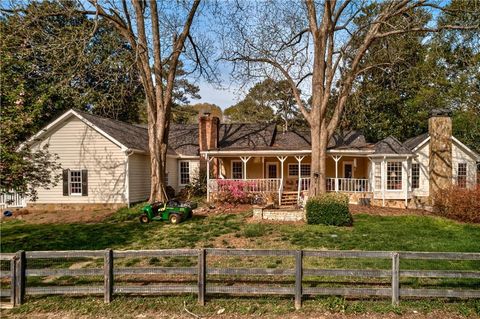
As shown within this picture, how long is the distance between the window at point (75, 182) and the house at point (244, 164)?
5 centimetres

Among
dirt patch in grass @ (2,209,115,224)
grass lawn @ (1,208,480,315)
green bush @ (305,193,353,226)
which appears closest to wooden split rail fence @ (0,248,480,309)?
grass lawn @ (1,208,480,315)

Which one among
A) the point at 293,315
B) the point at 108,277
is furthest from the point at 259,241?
the point at 108,277

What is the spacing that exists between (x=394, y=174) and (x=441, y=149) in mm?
3378

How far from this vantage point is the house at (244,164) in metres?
18.9

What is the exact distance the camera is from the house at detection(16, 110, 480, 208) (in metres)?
18.9

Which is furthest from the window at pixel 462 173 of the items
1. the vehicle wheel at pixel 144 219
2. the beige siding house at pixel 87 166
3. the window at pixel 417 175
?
the beige siding house at pixel 87 166

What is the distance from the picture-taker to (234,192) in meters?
18.8

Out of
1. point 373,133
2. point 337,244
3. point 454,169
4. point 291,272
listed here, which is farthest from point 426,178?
point 291,272

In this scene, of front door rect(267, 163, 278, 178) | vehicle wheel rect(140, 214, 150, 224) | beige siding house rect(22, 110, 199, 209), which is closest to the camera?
vehicle wheel rect(140, 214, 150, 224)

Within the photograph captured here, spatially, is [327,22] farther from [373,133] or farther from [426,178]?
[373,133]

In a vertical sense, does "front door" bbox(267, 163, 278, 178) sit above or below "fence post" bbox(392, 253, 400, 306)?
above

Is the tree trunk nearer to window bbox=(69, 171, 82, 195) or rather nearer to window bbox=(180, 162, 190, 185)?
window bbox=(180, 162, 190, 185)

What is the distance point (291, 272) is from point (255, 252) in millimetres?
786

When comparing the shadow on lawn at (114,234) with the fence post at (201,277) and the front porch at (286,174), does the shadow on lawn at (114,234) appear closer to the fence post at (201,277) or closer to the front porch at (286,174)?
the fence post at (201,277)
